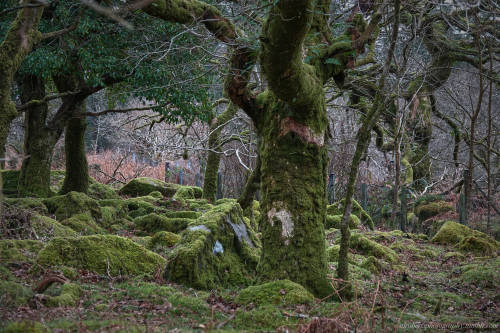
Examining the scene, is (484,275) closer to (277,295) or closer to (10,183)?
(277,295)

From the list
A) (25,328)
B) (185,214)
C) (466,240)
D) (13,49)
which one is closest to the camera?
(25,328)

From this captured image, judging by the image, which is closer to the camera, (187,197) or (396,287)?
(396,287)

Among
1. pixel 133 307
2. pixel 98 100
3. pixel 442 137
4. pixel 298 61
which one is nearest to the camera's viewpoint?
pixel 133 307

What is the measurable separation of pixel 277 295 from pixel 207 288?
1.38 metres

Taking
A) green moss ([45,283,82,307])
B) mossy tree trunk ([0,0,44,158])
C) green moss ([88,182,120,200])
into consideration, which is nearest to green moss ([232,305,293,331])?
green moss ([45,283,82,307])

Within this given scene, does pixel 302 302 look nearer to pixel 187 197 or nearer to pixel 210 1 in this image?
pixel 210 1

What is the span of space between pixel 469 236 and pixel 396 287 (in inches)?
175

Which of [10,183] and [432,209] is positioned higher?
[432,209]

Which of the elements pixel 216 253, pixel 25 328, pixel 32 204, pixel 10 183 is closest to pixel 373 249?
pixel 216 253

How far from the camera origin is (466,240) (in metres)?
9.23

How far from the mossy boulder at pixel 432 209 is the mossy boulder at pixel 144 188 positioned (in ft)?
26.7

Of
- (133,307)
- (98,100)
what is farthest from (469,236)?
(98,100)

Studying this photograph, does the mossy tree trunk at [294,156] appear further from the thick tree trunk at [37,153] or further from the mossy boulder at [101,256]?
the thick tree trunk at [37,153]

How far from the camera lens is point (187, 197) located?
48.1 ft
